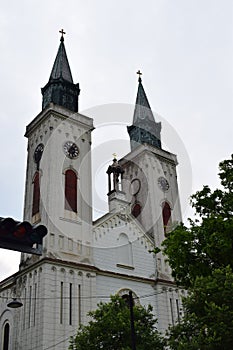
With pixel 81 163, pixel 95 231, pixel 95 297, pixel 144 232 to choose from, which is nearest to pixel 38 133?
pixel 81 163

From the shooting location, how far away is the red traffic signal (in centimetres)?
953

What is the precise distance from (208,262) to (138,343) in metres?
4.75

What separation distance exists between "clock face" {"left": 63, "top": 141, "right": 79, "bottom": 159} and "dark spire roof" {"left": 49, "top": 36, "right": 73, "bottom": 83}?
7.40 meters

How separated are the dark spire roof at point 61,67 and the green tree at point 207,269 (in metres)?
21.8

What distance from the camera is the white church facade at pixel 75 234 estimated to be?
26.0 metres

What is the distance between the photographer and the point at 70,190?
31.1 meters

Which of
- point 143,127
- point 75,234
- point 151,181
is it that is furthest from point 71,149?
point 143,127

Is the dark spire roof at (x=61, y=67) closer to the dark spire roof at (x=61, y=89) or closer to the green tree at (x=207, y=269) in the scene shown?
the dark spire roof at (x=61, y=89)

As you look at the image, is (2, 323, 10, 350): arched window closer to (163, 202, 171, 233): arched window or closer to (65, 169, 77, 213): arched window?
(65, 169, 77, 213): arched window

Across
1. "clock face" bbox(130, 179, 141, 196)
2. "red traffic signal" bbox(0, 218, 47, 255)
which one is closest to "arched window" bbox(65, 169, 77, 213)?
"clock face" bbox(130, 179, 141, 196)

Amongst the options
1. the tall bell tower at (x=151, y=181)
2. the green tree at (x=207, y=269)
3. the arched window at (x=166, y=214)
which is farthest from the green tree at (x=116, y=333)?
the arched window at (x=166, y=214)

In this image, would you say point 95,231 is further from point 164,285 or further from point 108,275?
point 164,285


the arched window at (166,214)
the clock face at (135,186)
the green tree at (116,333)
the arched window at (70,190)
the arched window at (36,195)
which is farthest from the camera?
the clock face at (135,186)

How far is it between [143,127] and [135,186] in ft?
21.8
